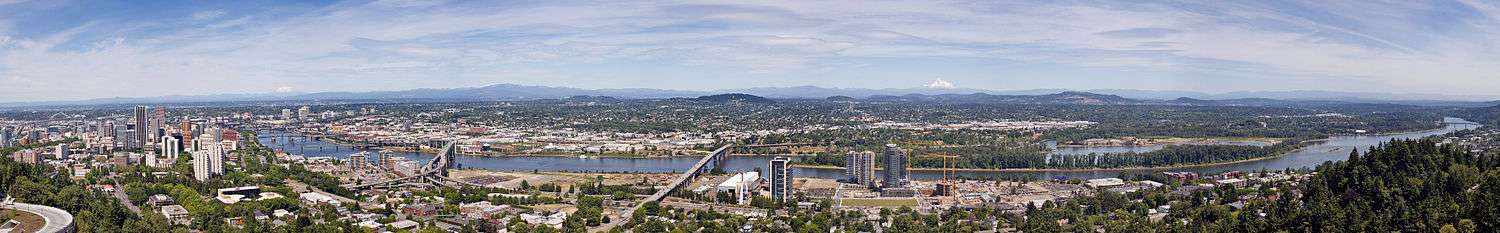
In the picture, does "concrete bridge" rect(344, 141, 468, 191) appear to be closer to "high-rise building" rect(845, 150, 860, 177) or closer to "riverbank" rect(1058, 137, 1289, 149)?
"high-rise building" rect(845, 150, 860, 177)

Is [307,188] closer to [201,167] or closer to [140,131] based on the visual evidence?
[201,167]

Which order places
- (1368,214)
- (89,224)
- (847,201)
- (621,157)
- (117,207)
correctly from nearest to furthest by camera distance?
→ (1368,214) < (89,224) < (117,207) < (847,201) < (621,157)

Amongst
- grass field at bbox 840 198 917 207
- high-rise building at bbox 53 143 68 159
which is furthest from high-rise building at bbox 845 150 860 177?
high-rise building at bbox 53 143 68 159

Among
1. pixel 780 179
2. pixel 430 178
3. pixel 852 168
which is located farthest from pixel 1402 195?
pixel 430 178

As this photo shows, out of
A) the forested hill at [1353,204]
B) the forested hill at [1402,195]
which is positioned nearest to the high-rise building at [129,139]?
the forested hill at [1353,204]

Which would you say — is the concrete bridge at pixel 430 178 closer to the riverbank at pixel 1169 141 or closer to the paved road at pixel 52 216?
the paved road at pixel 52 216

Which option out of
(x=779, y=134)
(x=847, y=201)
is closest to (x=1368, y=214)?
(x=847, y=201)

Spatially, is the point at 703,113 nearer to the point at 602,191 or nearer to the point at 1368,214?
the point at 602,191
